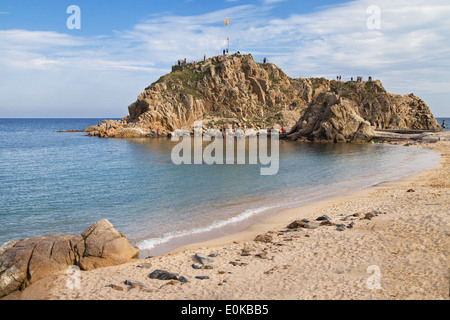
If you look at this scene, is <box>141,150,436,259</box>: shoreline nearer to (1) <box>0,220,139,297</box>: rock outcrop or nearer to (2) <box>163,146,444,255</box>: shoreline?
(2) <box>163,146,444,255</box>: shoreline

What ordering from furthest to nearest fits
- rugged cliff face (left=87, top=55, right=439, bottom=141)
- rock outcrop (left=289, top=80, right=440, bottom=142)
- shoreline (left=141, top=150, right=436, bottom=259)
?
rugged cliff face (left=87, top=55, right=439, bottom=141) → rock outcrop (left=289, top=80, right=440, bottom=142) → shoreline (left=141, top=150, right=436, bottom=259)

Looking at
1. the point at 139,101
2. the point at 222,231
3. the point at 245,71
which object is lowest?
the point at 222,231

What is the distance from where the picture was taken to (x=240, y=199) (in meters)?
21.4

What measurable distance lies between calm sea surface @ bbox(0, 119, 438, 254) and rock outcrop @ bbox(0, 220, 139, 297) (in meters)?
1.87

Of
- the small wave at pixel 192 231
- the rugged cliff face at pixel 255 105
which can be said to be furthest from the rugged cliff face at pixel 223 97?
the small wave at pixel 192 231

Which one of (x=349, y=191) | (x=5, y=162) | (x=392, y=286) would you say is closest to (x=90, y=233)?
(x=392, y=286)

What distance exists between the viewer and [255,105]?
10506 centimetres

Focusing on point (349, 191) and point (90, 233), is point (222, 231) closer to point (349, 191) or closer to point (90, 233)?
point (90, 233)

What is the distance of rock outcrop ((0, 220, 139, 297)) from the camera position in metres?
10.1

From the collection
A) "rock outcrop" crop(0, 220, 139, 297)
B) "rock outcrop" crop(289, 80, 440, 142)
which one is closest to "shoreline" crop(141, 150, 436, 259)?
"rock outcrop" crop(0, 220, 139, 297)

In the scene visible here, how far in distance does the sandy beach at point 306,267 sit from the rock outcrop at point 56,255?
0.49 metres
